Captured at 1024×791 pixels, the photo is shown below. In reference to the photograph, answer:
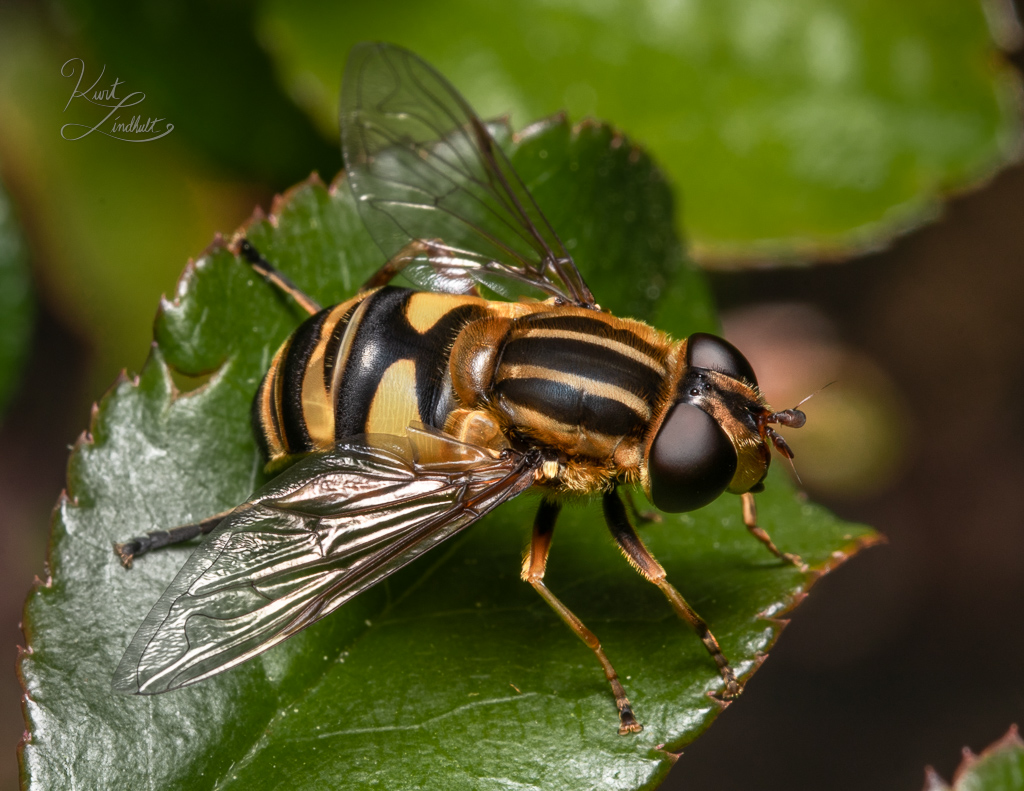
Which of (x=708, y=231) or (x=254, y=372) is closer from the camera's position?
(x=254, y=372)

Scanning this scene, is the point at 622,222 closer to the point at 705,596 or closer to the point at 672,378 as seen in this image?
the point at 672,378

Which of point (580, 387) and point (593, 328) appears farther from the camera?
point (593, 328)

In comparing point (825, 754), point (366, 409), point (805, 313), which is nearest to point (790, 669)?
point (825, 754)

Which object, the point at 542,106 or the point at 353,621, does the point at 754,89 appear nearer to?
the point at 542,106
